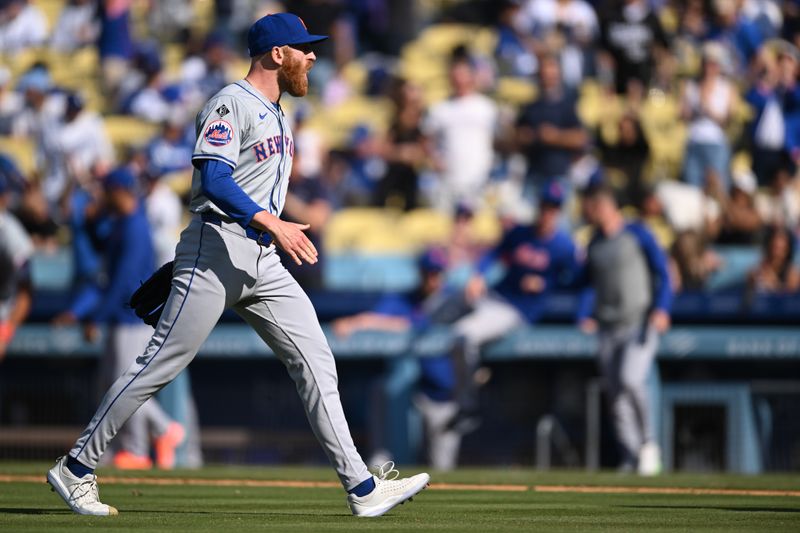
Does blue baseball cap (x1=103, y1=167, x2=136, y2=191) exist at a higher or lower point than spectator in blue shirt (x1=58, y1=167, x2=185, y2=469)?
higher

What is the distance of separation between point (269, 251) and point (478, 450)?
7.87m

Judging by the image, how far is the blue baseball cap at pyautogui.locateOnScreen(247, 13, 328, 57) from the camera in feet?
22.3

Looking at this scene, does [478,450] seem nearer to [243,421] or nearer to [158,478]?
[243,421]

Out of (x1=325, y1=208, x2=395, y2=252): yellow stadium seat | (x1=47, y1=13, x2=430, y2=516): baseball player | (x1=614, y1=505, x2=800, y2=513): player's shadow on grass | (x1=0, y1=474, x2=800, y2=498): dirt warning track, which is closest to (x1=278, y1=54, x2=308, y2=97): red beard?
(x1=47, y1=13, x2=430, y2=516): baseball player

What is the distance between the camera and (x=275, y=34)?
22.3ft

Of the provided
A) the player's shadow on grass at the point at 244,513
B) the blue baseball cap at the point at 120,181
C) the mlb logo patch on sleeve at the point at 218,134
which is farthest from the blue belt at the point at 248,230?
the blue baseball cap at the point at 120,181

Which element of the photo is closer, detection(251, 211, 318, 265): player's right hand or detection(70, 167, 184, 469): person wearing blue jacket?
detection(251, 211, 318, 265): player's right hand

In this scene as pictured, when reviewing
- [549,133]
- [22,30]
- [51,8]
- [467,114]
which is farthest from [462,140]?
[51,8]

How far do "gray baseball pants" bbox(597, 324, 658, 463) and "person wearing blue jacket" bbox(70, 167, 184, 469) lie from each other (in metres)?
3.44

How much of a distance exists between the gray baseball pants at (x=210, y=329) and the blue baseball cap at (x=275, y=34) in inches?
31.6

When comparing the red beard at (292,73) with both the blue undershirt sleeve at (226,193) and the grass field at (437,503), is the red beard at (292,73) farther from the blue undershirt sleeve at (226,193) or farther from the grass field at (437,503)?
the grass field at (437,503)

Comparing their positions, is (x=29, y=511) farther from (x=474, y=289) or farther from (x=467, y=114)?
(x=467, y=114)

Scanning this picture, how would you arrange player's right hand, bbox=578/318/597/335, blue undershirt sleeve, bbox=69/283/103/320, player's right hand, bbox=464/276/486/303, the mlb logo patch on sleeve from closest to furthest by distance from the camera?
the mlb logo patch on sleeve, blue undershirt sleeve, bbox=69/283/103/320, player's right hand, bbox=578/318/597/335, player's right hand, bbox=464/276/486/303

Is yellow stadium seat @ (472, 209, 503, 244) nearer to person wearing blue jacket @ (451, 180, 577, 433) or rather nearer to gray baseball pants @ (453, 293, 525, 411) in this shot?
person wearing blue jacket @ (451, 180, 577, 433)
